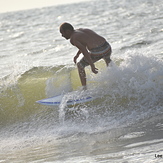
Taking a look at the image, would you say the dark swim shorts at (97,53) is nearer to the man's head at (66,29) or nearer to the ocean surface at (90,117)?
the ocean surface at (90,117)

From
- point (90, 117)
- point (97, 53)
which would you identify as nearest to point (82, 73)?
point (97, 53)

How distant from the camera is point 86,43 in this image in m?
5.86

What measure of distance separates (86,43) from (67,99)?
1.13 meters

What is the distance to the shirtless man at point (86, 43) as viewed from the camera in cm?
571

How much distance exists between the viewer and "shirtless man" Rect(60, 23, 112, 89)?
18.7ft

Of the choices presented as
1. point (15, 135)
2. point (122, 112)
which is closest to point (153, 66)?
point (122, 112)

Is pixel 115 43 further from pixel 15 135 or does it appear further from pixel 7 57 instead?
pixel 15 135

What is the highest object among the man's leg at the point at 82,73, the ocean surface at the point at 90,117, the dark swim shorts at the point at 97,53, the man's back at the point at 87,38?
the man's back at the point at 87,38

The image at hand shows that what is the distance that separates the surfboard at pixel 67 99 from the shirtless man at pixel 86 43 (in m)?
0.26

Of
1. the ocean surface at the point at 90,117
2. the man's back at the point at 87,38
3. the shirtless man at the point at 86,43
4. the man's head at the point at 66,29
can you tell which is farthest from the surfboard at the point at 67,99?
the man's head at the point at 66,29

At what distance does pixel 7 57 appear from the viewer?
40.7 ft

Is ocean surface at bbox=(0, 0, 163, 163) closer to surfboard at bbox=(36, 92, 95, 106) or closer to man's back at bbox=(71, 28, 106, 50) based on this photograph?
surfboard at bbox=(36, 92, 95, 106)

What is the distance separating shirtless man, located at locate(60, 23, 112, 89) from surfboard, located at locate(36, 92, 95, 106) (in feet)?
0.86

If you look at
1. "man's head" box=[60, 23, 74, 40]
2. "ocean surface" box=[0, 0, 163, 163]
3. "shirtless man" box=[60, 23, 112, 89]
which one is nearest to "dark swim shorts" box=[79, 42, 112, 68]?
"shirtless man" box=[60, 23, 112, 89]
